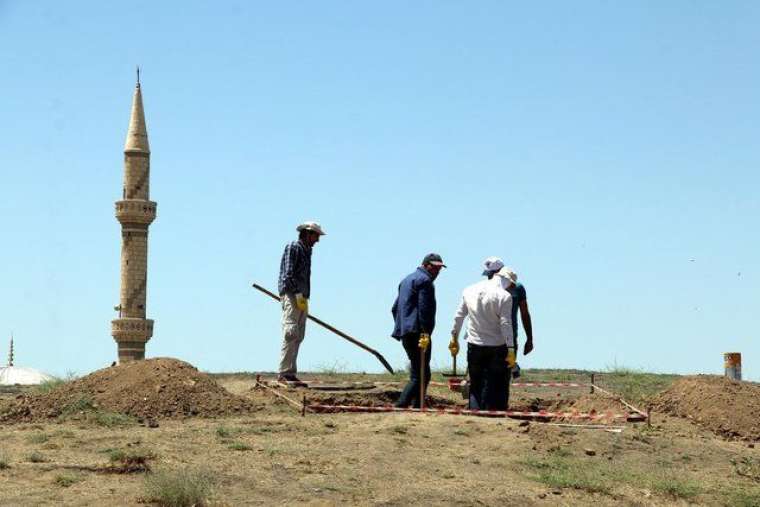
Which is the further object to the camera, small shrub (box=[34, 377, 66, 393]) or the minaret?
the minaret

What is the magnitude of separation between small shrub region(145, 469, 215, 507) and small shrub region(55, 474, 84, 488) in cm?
81

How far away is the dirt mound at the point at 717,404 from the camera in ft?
57.9

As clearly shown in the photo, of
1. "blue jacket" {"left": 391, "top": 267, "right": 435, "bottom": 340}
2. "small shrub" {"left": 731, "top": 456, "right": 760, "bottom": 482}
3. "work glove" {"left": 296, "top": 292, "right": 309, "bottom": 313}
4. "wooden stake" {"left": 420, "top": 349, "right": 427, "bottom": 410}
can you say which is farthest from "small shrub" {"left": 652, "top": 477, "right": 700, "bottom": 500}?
"work glove" {"left": 296, "top": 292, "right": 309, "bottom": 313}

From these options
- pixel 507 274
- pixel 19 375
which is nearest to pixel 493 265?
pixel 507 274

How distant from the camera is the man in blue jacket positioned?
17.8 m

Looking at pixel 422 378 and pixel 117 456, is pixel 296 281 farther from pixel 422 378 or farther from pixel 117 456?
pixel 117 456

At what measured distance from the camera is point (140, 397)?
18.0m

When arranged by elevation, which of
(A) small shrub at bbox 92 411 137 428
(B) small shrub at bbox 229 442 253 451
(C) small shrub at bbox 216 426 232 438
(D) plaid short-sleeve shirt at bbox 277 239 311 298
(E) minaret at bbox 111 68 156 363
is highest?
(E) minaret at bbox 111 68 156 363

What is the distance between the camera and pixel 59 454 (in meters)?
14.2

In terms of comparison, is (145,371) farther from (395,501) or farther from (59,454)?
(395,501)

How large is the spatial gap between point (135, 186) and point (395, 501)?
1511 inches

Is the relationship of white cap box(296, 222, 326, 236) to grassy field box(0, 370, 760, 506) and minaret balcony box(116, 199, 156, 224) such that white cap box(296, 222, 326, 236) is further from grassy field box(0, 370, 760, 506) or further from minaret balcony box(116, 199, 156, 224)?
minaret balcony box(116, 199, 156, 224)

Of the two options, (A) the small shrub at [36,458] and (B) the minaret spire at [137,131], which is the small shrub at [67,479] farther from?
(B) the minaret spire at [137,131]

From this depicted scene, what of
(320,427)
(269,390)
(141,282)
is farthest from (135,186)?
(320,427)
